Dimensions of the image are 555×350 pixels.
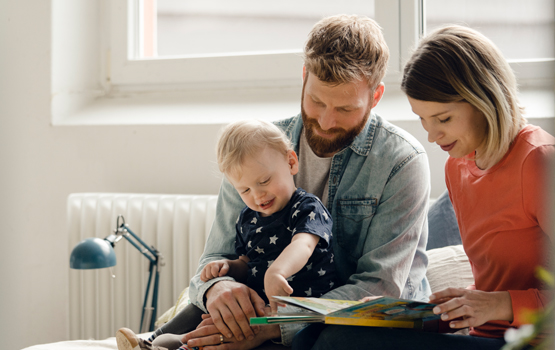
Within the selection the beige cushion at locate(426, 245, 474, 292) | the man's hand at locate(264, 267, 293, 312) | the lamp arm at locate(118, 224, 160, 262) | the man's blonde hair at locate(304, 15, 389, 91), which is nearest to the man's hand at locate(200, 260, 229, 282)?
the man's hand at locate(264, 267, 293, 312)

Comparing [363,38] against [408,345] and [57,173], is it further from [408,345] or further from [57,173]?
[57,173]

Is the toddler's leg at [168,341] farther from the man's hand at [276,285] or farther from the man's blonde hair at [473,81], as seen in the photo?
the man's blonde hair at [473,81]

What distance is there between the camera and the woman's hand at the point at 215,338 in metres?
1.27

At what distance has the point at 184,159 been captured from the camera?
8.00 ft

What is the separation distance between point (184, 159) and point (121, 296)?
651mm

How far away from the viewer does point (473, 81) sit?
114 centimetres

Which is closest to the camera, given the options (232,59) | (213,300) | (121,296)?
(213,300)

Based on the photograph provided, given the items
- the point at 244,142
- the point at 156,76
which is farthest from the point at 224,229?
the point at 156,76

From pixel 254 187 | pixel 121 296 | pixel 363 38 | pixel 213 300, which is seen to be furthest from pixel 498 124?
pixel 121 296

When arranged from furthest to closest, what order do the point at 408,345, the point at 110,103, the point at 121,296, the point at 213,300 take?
the point at 110,103 → the point at 121,296 → the point at 213,300 → the point at 408,345

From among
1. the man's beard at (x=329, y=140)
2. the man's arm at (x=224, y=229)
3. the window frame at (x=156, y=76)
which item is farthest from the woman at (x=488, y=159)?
the window frame at (x=156, y=76)

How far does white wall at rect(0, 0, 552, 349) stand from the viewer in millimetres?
A: 2525

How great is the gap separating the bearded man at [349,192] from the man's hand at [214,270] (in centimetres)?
2

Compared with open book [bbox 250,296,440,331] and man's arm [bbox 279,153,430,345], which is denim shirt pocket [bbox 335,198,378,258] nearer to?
man's arm [bbox 279,153,430,345]
